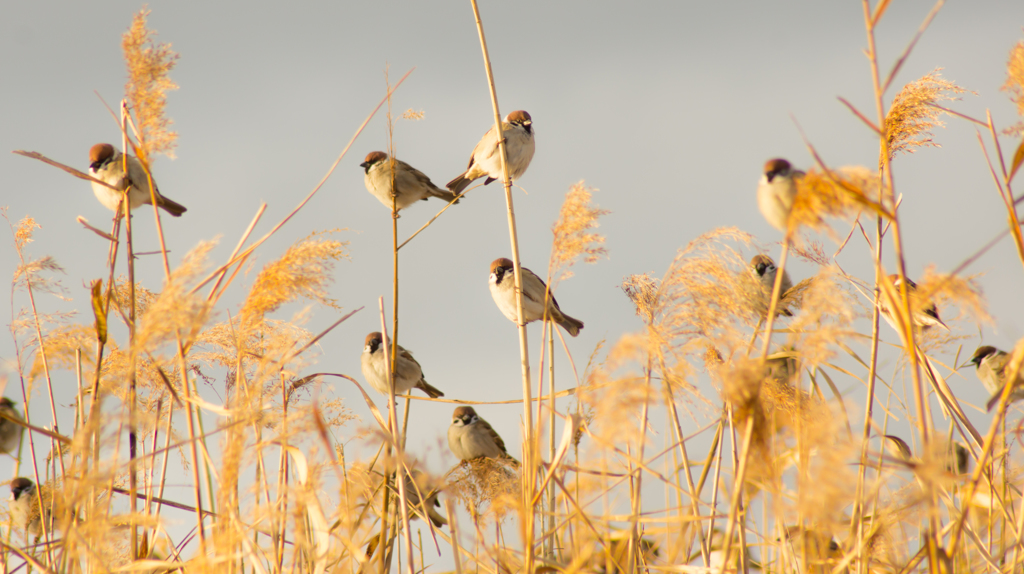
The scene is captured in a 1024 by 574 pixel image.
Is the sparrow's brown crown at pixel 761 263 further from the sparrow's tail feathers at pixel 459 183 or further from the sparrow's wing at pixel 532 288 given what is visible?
the sparrow's tail feathers at pixel 459 183

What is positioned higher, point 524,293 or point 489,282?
point 489,282

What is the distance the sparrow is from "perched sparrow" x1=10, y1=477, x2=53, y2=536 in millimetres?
2698

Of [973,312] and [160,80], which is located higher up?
[160,80]

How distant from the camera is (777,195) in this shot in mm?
1319

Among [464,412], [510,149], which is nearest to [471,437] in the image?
[464,412]

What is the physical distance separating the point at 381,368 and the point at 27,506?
6.98 feet

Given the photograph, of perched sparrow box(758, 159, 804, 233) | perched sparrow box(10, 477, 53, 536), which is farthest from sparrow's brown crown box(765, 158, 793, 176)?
perched sparrow box(10, 477, 53, 536)

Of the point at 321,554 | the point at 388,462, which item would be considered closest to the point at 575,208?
the point at 388,462

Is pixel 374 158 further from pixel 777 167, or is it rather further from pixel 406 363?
pixel 777 167

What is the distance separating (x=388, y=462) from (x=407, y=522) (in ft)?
0.64

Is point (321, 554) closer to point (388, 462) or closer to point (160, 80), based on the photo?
point (388, 462)

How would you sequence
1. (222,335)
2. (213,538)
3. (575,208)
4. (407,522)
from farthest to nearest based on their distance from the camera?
(222,335) → (575,208) → (407,522) → (213,538)

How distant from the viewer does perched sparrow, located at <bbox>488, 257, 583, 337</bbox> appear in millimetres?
4594

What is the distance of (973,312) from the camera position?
55.0 inches
